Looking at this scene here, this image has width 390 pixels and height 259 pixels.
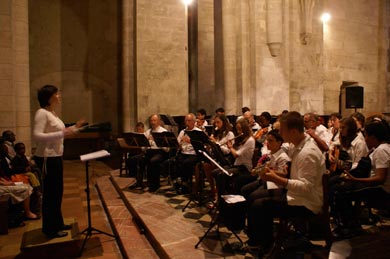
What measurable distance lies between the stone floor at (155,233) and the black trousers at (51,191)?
0.43 m

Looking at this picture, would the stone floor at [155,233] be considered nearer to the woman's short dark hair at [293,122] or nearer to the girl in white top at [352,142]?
the girl in white top at [352,142]

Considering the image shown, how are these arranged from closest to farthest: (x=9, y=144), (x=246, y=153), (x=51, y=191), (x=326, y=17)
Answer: (x=51, y=191)
(x=246, y=153)
(x=9, y=144)
(x=326, y=17)

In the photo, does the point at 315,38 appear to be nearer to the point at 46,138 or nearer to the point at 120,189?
the point at 120,189

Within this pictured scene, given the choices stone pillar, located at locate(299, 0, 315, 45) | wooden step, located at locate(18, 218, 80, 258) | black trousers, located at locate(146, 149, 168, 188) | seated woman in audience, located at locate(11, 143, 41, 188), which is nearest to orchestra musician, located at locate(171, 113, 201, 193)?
black trousers, located at locate(146, 149, 168, 188)

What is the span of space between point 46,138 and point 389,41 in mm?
14097

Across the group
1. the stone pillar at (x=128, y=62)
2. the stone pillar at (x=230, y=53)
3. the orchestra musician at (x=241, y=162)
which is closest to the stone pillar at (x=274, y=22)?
the stone pillar at (x=230, y=53)

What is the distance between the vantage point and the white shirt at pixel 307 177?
2.78 metres

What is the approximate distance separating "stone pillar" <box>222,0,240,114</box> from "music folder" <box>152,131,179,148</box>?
13.0 feet

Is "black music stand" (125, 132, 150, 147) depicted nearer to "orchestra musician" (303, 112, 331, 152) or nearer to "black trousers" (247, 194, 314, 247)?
"orchestra musician" (303, 112, 331, 152)

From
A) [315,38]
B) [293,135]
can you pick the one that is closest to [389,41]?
[315,38]

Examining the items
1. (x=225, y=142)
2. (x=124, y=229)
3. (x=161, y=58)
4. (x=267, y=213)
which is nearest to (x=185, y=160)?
(x=225, y=142)

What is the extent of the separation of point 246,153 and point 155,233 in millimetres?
1542

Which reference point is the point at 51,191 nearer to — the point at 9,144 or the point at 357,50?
the point at 9,144

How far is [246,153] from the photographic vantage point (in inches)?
177
